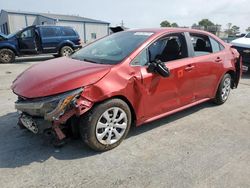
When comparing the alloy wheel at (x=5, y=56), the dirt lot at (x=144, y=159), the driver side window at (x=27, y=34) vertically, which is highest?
the driver side window at (x=27, y=34)

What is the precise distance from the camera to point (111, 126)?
3658 mm

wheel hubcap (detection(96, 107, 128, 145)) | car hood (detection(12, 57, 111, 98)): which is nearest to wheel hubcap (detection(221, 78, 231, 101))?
wheel hubcap (detection(96, 107, 128, 145))

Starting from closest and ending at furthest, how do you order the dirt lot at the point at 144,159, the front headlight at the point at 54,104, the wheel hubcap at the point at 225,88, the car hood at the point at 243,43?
the dirt lot at the point at 144,159 → the front headlight at the point at 54,104 → the wheel hubcap at the point at 225,88 → the car hood at the point at 243,43

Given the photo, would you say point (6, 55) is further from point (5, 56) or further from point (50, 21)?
point (50, 21)

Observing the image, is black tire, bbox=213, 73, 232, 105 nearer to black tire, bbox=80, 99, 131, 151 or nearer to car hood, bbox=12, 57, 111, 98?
black tire, bbox=80, 99, 131, 151

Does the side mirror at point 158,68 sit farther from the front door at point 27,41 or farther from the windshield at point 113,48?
the front door at point 27,41

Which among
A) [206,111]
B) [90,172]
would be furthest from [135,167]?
[206,111]

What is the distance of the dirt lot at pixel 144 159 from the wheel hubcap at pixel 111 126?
7.1 inches

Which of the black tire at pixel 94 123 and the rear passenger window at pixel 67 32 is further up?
the rear passenger window at pixel 67 32

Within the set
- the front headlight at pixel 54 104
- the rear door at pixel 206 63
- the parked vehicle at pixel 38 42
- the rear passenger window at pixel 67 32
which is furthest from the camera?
the rear passenger window at pixel 67 32

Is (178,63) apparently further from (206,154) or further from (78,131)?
(78,131)

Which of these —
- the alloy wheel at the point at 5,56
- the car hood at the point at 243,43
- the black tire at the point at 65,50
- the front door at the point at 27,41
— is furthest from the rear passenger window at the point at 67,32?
the car hood at the point at 243,43

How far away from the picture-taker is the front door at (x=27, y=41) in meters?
12.7

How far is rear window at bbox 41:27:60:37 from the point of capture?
13312 mm
